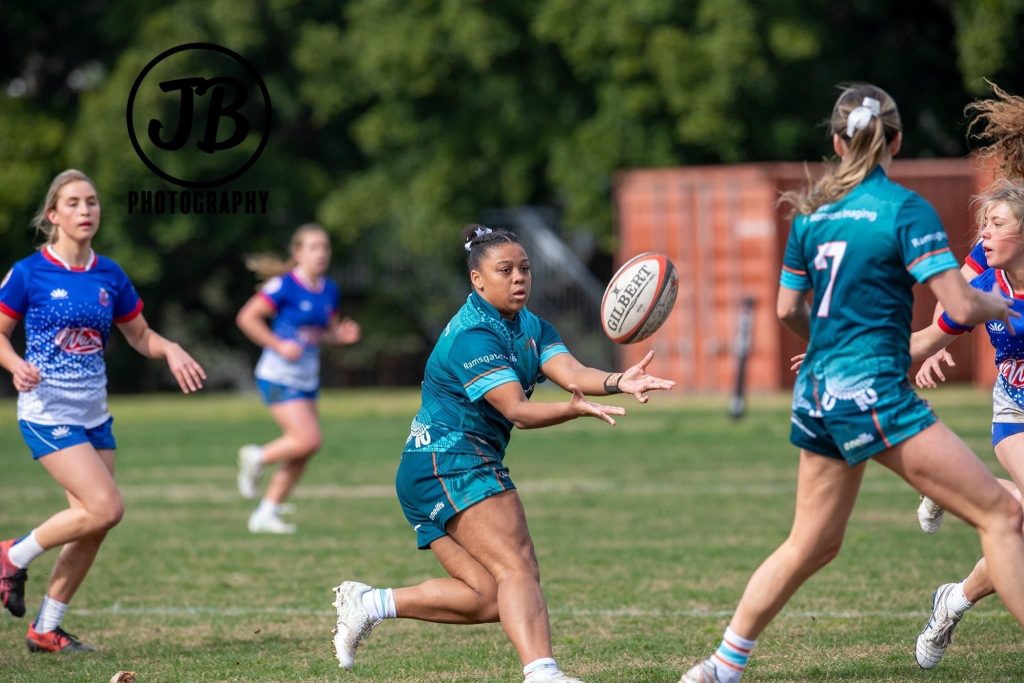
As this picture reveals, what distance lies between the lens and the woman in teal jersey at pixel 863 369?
5.31m

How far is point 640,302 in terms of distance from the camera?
634 centimetres

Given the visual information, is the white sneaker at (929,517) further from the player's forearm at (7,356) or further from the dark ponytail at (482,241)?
the player's forearm at (7,356)

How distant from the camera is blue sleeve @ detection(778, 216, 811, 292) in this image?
5555 millimetres

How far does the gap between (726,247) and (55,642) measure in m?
19.9

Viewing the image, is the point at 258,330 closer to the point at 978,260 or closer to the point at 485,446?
the point at 485,446

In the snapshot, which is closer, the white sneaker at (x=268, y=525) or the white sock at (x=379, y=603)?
the white sock at (x=379, y=603)

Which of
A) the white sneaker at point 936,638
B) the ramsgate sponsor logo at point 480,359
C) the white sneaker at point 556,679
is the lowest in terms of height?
the white sneaker at point 936,638

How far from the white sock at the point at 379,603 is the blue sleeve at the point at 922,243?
98.0 inches

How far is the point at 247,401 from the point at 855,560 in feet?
65.8

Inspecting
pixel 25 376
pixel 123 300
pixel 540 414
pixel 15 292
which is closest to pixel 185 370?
pixel 123 300

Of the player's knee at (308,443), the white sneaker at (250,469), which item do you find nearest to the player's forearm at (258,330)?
the player's knee at (308,443)

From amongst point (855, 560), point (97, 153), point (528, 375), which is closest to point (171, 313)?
point (97, 153)

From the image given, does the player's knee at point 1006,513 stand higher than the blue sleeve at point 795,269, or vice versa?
the blue sleeve at point 795,269
